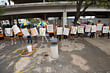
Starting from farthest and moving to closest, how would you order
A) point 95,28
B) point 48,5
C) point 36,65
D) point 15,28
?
point 48,5 → point 95,28 → point 15,28 → point 36,65

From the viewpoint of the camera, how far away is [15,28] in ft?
21.8

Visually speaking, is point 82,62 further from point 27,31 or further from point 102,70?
point 27,31

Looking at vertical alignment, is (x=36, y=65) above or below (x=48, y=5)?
below

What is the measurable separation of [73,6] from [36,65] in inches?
616

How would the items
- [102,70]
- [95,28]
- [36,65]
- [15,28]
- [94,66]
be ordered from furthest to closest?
[95,28], [15,28], [36,65], [94,66], [102,70]

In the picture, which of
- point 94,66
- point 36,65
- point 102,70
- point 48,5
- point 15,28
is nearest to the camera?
point 102,70

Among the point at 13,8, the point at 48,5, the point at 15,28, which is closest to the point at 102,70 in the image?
the point at 15,28

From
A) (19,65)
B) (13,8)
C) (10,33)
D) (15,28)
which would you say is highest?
(13,8)

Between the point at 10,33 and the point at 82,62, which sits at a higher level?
the point at 10,33

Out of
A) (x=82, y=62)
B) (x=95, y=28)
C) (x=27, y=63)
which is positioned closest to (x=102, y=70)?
(x=82, y=62)

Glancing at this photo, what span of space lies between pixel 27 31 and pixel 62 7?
1227 centimetres

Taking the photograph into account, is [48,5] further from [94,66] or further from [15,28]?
[94,66]

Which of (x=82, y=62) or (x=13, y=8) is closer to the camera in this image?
(x=82, y=62)

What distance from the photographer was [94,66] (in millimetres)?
3461
